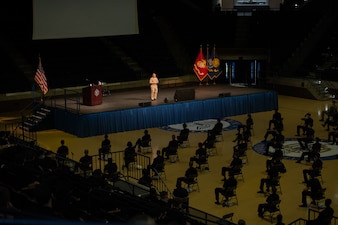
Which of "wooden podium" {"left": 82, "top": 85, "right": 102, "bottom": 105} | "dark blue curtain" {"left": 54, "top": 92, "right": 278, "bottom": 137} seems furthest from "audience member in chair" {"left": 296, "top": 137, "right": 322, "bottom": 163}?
"wooden podium" {"left": 82, "top": 85, "right": 102, "bottom": 105}

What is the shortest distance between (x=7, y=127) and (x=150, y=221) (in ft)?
87.3

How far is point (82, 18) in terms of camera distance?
33312mm

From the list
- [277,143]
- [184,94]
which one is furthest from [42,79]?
[277,143]

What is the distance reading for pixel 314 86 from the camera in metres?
38.9

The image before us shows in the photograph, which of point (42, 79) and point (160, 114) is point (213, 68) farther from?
point (42, 79)

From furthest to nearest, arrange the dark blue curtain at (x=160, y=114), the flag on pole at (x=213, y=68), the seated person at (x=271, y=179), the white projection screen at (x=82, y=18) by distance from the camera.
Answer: the flag on pole at (x=213, y=68) → the white projection screen at (x=82, y=18) → the dark blue curtain at (x=160, y=114) → the seated person at (x=271, y=179)

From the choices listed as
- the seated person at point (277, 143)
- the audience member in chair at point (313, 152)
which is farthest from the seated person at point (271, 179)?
the seated person at point (277, 143)

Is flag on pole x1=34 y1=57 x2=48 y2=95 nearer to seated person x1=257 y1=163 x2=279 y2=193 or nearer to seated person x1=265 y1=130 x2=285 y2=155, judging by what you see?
seated person x1=265 y1=130 x2=285 y2=155

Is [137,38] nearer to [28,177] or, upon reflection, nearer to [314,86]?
[314,86]

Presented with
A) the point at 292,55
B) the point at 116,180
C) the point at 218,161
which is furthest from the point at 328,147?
the point at 292,55

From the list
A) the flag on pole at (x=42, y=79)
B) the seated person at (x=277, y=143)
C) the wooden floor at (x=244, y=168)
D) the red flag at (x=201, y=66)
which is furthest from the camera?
the red flag at (x=201, y=66)

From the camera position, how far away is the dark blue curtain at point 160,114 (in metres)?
28.7

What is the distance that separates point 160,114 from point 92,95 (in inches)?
137

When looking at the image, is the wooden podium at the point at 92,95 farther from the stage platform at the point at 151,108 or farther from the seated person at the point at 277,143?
the seated person at the point at 277,143
